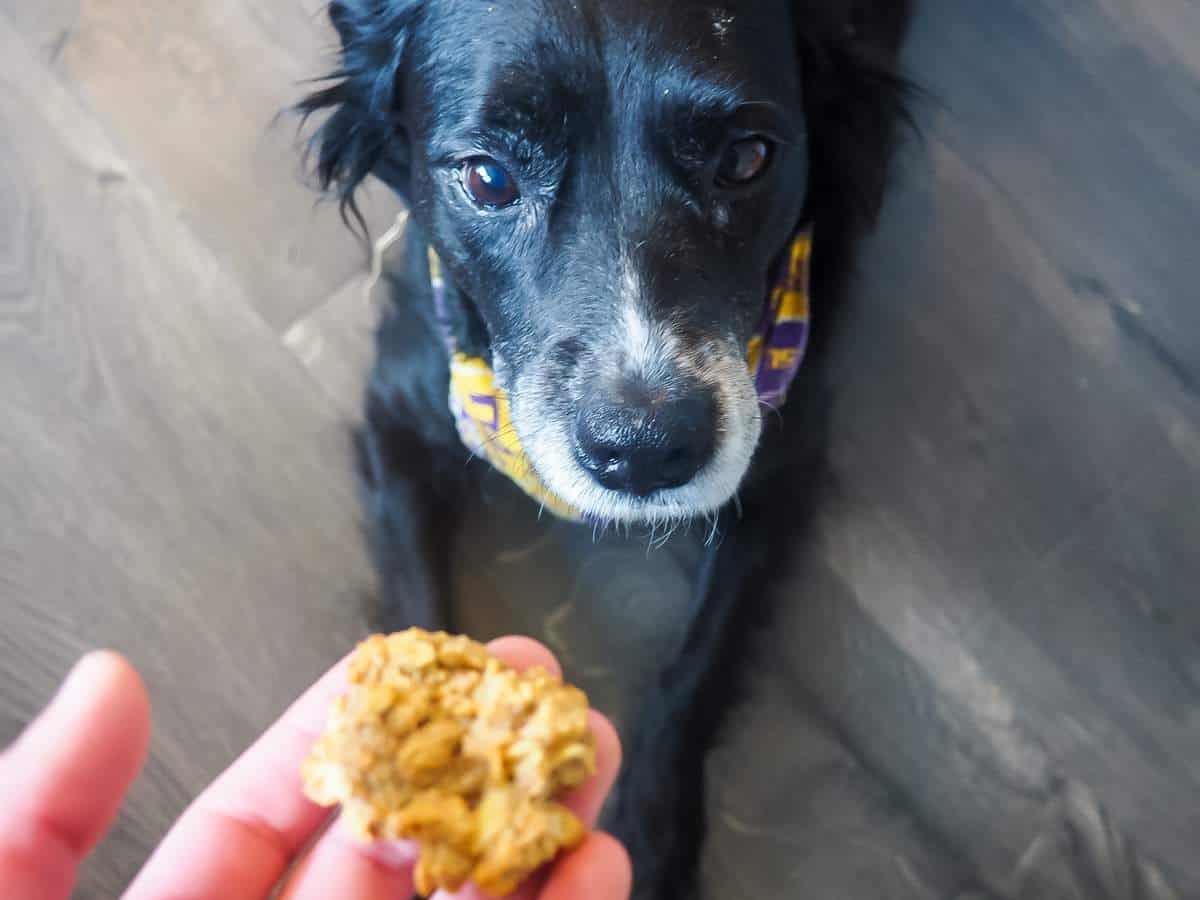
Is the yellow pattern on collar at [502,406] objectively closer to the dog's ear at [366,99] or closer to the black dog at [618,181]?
the black dog at [618,181]

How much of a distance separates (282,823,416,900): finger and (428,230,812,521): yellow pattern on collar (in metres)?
0.59

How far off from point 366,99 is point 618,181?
1.65 ft

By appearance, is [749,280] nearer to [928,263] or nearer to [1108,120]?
[928,263]

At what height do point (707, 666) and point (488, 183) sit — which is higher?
point (488, 183)

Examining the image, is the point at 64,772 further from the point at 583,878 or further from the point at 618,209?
the point at 618,209

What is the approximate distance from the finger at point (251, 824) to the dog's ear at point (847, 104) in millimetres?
1074

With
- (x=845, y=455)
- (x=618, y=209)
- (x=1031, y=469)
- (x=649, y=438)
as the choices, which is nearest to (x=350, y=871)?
(x=649, y=438)

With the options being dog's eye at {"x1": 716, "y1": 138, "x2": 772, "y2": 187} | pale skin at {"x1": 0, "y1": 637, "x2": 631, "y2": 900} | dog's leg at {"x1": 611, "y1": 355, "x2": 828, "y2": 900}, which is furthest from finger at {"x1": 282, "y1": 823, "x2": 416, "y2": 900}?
dog's eye at {"x1": 716, "y1": 138, "x2": 772, "y2": 187}

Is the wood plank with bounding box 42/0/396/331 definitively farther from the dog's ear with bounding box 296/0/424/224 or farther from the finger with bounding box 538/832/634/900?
the finger with bounding box 538/832/634/900

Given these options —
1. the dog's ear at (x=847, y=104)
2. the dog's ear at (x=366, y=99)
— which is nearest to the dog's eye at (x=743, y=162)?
the dog's ear at (x=847, y=104)

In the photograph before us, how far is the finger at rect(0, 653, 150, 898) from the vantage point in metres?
0.88

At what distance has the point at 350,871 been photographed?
108 cm

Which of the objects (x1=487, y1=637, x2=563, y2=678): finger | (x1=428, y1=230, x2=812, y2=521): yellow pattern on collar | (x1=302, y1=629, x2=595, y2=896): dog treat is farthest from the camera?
(x1=428, y1=230, x2=812, y2=521): yellow pattern on collar

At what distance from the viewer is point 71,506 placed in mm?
1827
